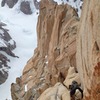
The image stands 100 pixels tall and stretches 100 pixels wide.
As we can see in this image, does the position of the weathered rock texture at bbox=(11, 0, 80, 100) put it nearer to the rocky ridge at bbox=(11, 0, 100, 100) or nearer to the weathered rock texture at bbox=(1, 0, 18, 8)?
the rocky ridge at bbox=(11, 0, 100, 100)

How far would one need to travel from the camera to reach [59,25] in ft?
147

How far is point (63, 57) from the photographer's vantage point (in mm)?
35094

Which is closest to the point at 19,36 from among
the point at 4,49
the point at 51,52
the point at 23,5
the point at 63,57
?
the point at 4,49

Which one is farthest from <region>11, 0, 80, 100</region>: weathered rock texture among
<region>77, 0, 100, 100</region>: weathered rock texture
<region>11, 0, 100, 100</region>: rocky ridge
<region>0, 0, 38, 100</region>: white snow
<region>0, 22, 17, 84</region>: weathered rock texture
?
<region>0, 22, 17, 84</region>: weathered rock texture

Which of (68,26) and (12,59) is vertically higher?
(12,59)

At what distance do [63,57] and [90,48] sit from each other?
17.6 metres

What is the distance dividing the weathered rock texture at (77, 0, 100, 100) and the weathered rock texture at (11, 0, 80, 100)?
40.1ft

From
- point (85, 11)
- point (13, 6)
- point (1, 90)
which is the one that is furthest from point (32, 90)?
point (13, 6)

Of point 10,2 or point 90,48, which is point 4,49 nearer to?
point 10,2

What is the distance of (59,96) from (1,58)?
84855 mm

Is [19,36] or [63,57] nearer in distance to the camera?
[63,57]

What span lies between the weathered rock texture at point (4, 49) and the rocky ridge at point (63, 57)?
42933 millimetres

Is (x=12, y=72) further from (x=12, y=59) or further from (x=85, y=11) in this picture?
(x=85, y=11)

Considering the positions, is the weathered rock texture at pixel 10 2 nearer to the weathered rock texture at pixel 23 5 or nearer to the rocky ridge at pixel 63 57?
the weathered rock texture at pixel 23 5
